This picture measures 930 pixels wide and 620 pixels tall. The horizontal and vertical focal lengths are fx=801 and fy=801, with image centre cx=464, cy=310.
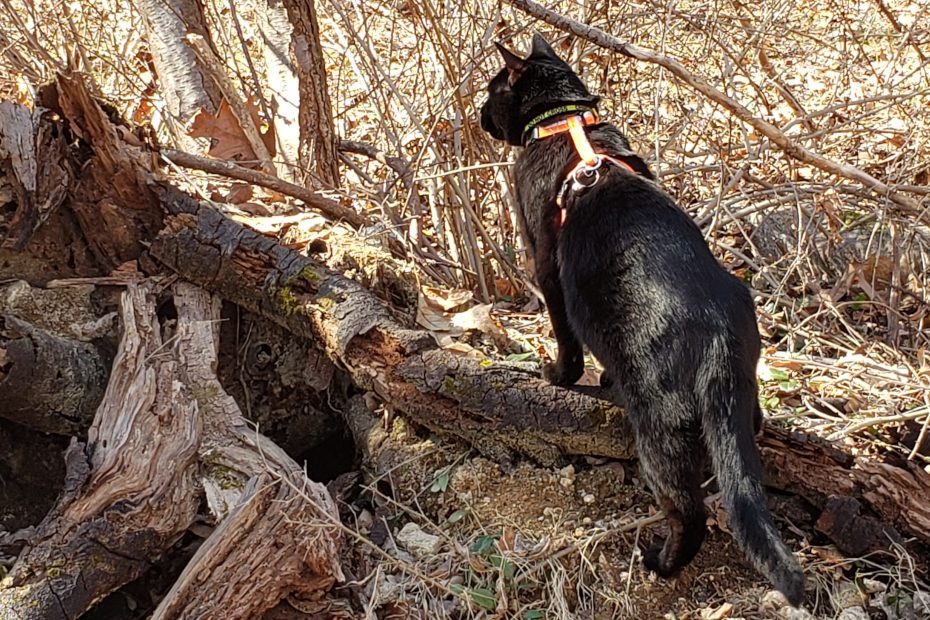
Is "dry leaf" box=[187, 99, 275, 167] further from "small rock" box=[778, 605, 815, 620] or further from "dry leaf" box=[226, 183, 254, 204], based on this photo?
"small rock" box=[778, 605, 815, 620]

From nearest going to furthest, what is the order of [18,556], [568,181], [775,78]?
[18,556] < [568,181] < [775,78]

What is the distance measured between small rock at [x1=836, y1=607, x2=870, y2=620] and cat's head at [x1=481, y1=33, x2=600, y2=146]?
1883 mm

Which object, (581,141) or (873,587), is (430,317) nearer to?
(581,141)

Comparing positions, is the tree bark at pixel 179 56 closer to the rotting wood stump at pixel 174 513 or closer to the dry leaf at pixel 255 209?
the dry leaf at pixel 255 209

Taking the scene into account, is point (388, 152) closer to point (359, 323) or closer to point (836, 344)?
point (359, 323)

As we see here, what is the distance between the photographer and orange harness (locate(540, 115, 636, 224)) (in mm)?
2574

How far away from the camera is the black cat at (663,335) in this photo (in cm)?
205

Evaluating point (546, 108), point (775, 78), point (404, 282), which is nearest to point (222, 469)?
point (404, 282)

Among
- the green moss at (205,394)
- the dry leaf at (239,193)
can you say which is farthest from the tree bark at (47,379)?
the dry leaf at (239,193)

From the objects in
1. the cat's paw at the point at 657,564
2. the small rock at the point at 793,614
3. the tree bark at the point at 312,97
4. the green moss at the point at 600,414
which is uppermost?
the tree bark at the point at 312,97

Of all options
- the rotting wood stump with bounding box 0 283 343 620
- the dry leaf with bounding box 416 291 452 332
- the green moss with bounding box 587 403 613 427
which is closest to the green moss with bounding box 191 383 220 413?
the rotting wood stump with bounding box 0 283 343 620

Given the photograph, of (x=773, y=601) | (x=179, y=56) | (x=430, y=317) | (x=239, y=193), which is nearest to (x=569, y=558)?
(x=773, y=601)

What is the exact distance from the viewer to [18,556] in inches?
82.0

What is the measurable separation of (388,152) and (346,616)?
271cm
